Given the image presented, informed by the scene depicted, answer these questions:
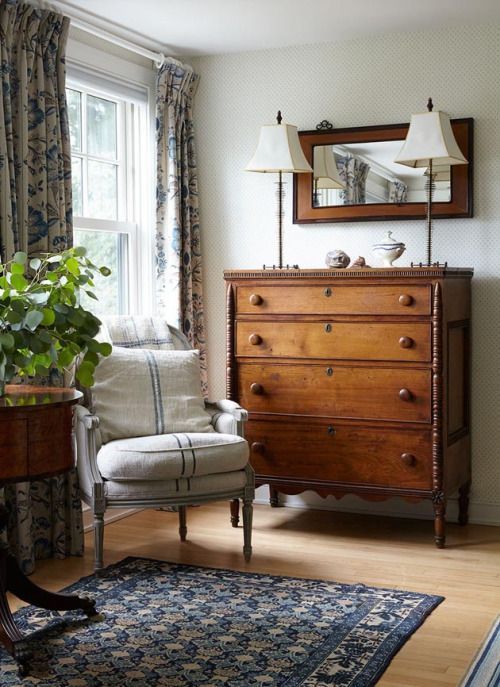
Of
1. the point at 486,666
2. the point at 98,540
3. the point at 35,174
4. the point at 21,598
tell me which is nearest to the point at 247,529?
the point at 98,540

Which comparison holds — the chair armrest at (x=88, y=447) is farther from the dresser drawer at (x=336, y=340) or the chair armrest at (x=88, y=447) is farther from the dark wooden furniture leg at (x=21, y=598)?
the dresser drawer at (x=336, y=340)

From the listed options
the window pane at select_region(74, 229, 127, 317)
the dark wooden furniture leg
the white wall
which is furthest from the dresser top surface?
the dark wooden furniture leg

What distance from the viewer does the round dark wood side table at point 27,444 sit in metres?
2.71

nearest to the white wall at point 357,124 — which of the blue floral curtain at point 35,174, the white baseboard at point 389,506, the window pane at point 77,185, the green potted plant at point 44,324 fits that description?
the white baseboard at point 389,506

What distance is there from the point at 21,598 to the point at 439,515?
1.91 metres

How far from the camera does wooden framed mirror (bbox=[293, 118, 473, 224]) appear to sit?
455 cm

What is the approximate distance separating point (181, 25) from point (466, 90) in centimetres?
143

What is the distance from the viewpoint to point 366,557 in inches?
159

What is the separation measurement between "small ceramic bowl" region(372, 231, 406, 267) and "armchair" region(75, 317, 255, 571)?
1.02 meters

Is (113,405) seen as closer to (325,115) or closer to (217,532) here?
(217,532)

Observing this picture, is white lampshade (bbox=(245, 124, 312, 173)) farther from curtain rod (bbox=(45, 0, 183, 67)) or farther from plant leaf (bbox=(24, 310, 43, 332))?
plant leaf (bbox=(24, 310, 43, 332))

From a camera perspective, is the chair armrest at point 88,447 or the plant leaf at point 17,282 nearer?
the plant leaf at point 17,282

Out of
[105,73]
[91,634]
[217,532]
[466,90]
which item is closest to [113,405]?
[217,532]

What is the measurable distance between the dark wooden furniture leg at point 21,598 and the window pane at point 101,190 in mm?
2121
